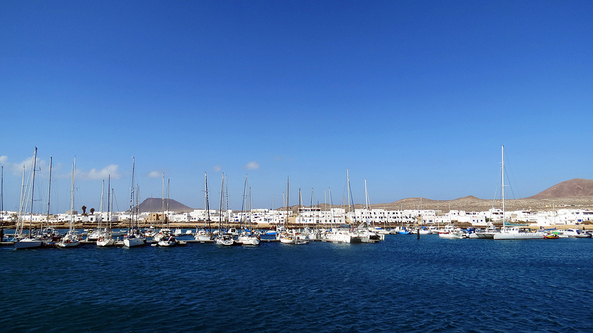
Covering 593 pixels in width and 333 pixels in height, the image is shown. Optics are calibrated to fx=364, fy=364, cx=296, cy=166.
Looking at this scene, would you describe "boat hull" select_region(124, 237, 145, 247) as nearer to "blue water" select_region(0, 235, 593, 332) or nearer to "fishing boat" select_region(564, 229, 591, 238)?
"blue water" select_region(0, 235, 593, 332)

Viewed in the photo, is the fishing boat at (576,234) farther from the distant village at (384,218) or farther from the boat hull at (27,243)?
the boat hull at (27,243)

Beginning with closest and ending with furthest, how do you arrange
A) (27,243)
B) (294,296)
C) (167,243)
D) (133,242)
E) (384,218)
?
(294,296), (27,243), (133,242), (167,243), (384,218)

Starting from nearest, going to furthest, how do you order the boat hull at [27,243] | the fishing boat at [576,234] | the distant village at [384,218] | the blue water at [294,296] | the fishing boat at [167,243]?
the blue water at [294,296] → the boat hull at [27,243] → the fishing boat at [167,243] → the fishing boat at [576,234] → the distant village at [384,218]

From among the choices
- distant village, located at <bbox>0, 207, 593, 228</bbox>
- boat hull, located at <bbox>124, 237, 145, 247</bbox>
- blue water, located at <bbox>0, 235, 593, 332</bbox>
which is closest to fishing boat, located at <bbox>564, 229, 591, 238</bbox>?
distant village, located at <bbox>0, 207, 593, 228</bbox>

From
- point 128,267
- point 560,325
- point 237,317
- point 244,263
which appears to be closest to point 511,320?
point 560,325

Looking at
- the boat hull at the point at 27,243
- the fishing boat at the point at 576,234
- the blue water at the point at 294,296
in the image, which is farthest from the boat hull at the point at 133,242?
the fishing boat at the point at 576,234

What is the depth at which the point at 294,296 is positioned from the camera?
25109 mm

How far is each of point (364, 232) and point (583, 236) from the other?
6337cm

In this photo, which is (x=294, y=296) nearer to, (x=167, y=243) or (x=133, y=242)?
(x=167, y=243)

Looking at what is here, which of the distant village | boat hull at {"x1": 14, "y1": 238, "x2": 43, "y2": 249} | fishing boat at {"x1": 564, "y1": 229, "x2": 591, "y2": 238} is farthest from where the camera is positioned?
the distant village

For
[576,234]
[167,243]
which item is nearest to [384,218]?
[576,234]

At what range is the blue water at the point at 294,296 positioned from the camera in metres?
19.0

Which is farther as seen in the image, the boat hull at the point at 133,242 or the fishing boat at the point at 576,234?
the fishing boat at the point at 576,234

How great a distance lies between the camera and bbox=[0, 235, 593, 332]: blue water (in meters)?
19.0
